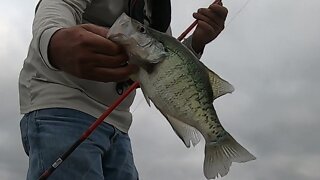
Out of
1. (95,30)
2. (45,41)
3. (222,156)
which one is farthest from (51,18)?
(222,156)

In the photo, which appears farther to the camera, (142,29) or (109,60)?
(142,29)

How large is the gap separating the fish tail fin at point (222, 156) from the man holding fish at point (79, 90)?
387mm

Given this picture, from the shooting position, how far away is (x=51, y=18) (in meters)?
2.24

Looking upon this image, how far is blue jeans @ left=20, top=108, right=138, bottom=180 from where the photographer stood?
100 inches

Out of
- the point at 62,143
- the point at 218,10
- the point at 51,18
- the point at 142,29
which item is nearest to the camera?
the point at 142,29

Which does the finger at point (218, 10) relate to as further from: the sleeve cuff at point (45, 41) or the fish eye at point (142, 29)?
the sleeve cuff at point (45, 41)

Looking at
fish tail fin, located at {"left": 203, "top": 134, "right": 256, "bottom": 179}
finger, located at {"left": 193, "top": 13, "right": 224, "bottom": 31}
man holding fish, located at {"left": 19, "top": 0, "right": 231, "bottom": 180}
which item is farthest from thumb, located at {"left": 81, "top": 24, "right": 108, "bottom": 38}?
finger, located at {"left": 193, "top": 13, "right": 224, "bottom": 31}

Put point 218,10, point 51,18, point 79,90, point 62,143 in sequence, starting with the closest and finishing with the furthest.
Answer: point 51,18 → point 62,143 → point 79,90 → point 218,10

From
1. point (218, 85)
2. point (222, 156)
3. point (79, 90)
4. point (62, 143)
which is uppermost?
point (218, 85)

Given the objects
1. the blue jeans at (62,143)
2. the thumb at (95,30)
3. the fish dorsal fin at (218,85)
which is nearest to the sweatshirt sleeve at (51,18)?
the thumb at (95,30)

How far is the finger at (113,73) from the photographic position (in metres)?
2.01

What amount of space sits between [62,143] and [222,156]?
0.78m

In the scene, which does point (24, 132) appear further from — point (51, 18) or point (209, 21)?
point (209, 21)

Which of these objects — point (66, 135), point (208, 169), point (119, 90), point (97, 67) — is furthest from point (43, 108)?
point (208, 169)
